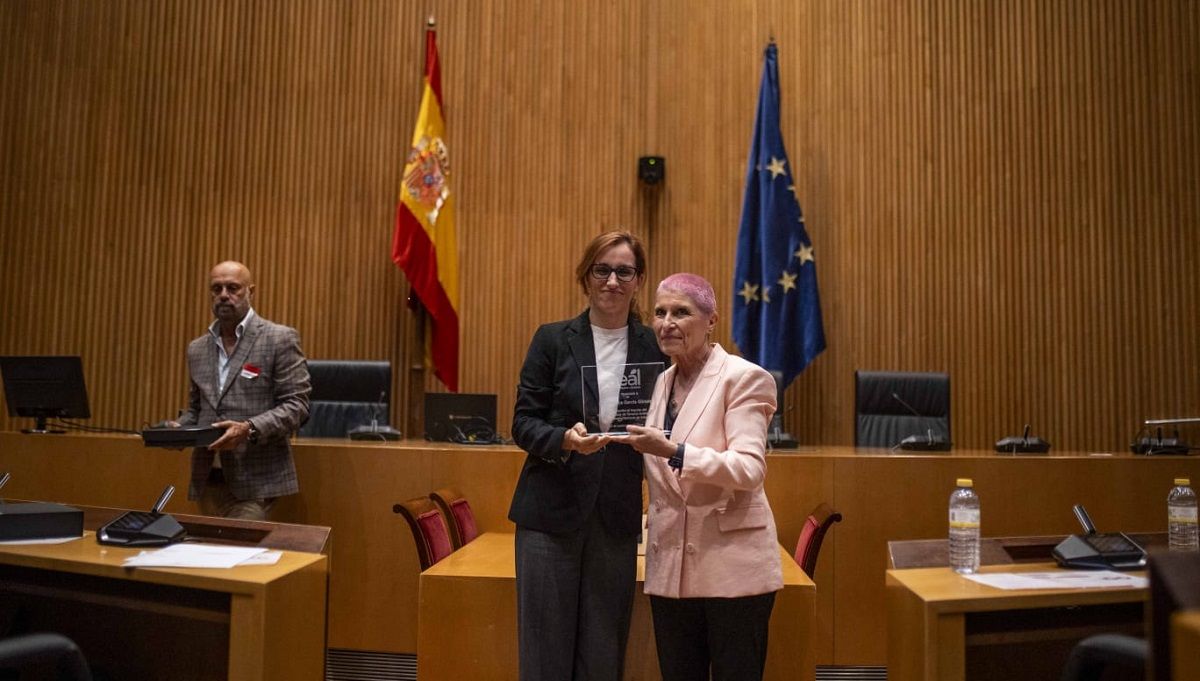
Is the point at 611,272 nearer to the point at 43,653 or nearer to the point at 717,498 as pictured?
the point at 717,498

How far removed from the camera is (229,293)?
3557 mm

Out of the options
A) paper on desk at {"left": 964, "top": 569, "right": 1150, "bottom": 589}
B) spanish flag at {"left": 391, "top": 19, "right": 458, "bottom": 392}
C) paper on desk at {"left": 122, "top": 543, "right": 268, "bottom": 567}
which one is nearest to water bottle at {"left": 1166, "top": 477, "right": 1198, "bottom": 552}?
paper on desk at {"left": 964, "top": 569, "right": 1150, "bottom": 589}

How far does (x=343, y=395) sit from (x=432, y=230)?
1263 mm

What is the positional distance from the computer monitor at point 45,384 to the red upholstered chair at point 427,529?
1924 mm

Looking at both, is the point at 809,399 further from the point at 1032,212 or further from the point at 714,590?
the point at 714,590

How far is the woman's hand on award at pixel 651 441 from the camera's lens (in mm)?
1977

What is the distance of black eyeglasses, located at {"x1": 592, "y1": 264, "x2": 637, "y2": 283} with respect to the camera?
2.30 m

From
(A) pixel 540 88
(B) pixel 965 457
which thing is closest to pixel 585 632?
(B) pixel 965 457

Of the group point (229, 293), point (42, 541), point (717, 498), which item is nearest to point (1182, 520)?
point (717, 498)

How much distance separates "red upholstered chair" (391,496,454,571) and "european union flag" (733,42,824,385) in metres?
2.95

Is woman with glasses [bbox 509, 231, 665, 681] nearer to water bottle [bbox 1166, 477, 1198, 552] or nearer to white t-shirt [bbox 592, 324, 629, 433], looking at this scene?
white t-shirt [bbox 592, 324, 629, 433]

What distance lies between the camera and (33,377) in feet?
13.0

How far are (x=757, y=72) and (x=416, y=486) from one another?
379cm

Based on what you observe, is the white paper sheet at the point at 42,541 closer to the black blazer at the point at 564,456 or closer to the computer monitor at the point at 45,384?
the black blazer at the point at 564,456
